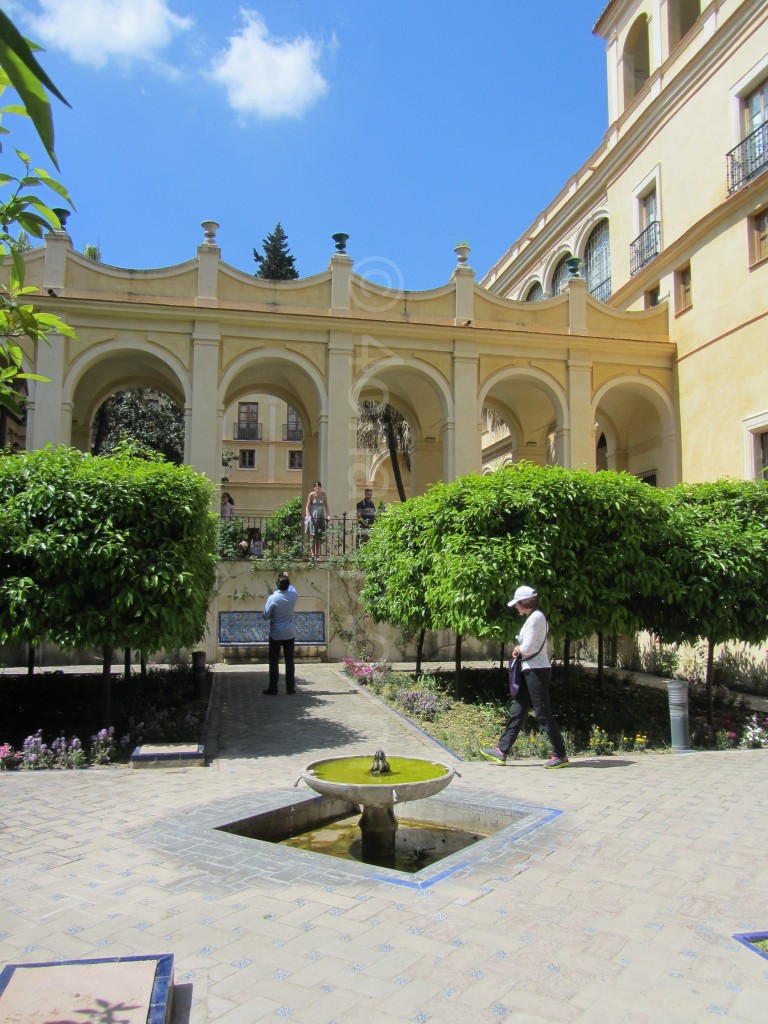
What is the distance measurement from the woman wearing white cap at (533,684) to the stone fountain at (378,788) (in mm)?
1670

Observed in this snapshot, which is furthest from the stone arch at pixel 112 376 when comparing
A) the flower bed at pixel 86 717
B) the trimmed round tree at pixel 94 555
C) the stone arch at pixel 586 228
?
the stone arch at pixel 586 228

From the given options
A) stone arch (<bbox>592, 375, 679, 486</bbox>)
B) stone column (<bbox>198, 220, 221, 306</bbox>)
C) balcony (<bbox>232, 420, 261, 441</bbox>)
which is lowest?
stone arch (<bbox>592, 375, 679, 486</bbox>)

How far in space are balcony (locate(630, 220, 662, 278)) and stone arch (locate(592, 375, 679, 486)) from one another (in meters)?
3.49

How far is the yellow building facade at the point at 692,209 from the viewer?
17.0 meters

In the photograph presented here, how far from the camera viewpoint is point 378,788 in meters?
5.23

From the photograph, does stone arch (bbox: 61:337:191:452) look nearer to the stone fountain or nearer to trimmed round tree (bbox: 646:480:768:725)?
trimmed round tree (bbox: 646:480:768:725)

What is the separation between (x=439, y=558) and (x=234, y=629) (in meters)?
6.82

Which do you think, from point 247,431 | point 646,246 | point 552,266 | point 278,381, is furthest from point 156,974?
point 247,431

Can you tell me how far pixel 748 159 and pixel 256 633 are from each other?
15112 mm

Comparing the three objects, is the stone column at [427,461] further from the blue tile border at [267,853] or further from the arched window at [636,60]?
the blue tile border at [267,853]

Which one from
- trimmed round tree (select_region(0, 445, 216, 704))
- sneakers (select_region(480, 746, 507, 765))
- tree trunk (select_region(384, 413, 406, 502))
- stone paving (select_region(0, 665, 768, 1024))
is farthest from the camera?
tree trunk (select_region(384, 413, 406, 502))

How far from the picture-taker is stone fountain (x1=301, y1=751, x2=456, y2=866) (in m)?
5.29

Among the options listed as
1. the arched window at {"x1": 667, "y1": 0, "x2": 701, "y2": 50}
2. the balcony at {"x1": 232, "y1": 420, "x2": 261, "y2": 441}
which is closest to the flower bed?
the arched window at {"x1": 667, "y1": 0, "x2": 701, "y2": 50}

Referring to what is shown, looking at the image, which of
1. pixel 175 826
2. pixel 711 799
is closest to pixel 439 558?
pixel 711 799
